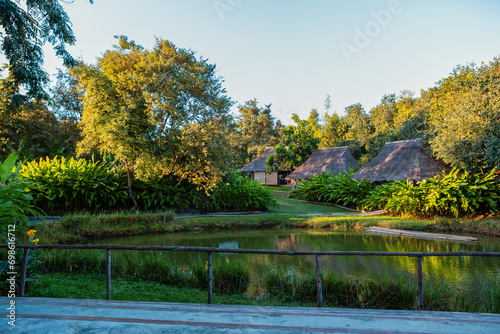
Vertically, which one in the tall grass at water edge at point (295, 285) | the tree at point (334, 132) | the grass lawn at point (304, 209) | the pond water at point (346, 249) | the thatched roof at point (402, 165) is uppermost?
the tree at point (334, 132)

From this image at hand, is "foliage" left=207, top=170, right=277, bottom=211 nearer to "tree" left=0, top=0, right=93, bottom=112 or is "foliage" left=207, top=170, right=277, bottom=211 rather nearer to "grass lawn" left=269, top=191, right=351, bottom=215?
"grass lawn" left=269, top=191, right=351, bottom=215

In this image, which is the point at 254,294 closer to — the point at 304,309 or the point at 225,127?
the point at 304,309

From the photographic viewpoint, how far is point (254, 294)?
17.8 ft

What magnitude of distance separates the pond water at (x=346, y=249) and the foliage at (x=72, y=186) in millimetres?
3703

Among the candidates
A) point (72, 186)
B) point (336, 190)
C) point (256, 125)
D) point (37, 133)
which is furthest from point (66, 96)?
point (256, 125)

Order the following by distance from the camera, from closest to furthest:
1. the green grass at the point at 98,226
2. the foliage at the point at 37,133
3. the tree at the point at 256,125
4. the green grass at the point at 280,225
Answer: the green grass at the point at 98,226 < the green grass at the point at 280,225 < the foliage at the point at 37,133 < the tree at the point at 256,125

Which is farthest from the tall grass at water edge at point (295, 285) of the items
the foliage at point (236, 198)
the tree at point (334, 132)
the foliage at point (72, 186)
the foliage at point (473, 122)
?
the tree at point (334, 132)

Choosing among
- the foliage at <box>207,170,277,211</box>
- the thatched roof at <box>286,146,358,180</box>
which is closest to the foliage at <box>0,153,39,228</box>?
the foliage at <box>207,170,277,211</box>

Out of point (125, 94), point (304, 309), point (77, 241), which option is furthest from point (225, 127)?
point (304, 309)

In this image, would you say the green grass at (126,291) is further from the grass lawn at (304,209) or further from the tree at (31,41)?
the grass lawn at (304,209)

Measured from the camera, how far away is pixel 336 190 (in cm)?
1859

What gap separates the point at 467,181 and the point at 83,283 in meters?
14.4

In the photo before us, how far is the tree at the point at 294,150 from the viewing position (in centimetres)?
2920

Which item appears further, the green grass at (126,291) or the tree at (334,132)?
the tree at (334,132)
